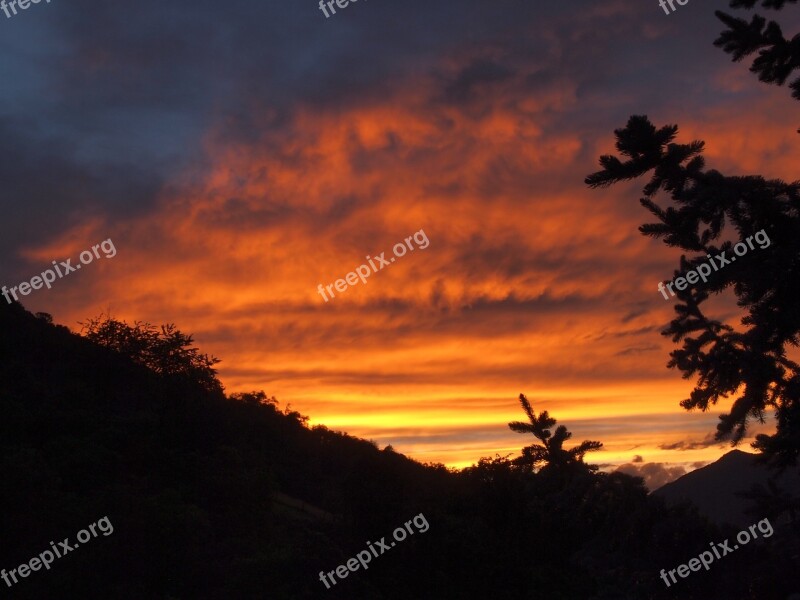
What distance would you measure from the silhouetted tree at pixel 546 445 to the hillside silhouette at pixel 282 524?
2.1 inches

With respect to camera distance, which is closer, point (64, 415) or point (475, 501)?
point (475, 501)

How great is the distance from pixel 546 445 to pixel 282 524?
17.7 meters

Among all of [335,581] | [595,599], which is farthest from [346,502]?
[595,599]

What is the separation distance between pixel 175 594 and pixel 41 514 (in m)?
5.03

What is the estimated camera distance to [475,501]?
2936 cm

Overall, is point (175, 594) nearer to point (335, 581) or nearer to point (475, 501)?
point (335, 581)

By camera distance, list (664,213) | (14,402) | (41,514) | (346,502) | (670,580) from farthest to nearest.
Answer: (14,402) → (346,502) → (41,514) → (670,580) → (664,213)

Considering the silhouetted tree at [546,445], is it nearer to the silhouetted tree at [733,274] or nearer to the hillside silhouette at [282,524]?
the hillside silhouette at [282,524]

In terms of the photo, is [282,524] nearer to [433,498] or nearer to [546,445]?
[433,498]

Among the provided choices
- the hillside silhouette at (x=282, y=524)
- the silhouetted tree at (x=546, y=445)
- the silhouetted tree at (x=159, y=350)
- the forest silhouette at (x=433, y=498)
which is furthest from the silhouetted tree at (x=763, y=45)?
the silhouetted tree at (x=159, y=350)

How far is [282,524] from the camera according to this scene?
2995 cm

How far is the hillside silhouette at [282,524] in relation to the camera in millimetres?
12633

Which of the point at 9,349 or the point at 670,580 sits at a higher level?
the point at 9,349

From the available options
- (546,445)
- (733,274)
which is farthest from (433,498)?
(733,274)
